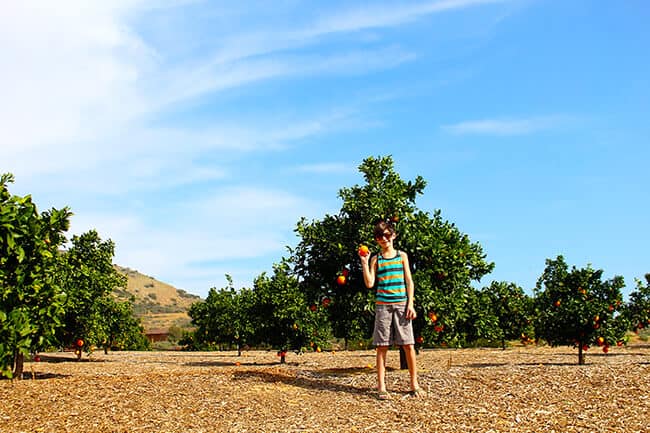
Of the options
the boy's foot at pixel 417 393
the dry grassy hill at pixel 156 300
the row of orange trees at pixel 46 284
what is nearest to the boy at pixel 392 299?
the boy's foot at pixel 417 393

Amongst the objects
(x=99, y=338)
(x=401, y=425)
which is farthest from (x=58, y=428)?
(x=99, y=338)

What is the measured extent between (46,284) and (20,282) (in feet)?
4.27

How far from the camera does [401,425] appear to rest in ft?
30.1

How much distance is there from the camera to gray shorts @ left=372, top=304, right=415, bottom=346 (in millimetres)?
10359

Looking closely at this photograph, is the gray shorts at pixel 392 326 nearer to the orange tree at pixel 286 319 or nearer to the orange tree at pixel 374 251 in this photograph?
the orange tree at pixel 374 251

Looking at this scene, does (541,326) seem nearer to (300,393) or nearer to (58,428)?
(300,393)

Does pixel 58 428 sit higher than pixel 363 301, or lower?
lower

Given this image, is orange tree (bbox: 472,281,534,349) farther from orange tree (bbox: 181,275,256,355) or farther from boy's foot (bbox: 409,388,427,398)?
boy's foot (bbox: 409,388,427,398)

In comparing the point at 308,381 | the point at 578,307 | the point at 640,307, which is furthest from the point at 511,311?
the point at 308,381

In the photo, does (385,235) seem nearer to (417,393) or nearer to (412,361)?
(412,361)

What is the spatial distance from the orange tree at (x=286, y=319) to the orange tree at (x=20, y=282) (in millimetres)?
14988

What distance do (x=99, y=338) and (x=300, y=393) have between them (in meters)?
12.8

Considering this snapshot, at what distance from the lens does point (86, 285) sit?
68.9 feet

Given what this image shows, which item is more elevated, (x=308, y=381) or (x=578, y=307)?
(x=578, y=307)
